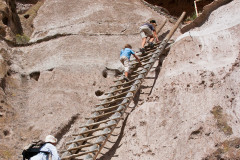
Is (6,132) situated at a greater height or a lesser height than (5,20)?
greater

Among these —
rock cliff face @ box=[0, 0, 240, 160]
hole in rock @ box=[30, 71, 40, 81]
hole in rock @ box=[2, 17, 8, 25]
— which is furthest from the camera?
hole in rock @ box=[2, 17, 8, 25]

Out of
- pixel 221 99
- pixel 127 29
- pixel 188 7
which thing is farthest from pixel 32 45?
pixel 188 7

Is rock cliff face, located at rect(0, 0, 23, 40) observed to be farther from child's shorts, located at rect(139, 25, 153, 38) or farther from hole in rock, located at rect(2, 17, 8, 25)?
child's shorts, located at rect(139, 25, 153, 38)

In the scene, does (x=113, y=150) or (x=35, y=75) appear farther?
(x=35, y=75)

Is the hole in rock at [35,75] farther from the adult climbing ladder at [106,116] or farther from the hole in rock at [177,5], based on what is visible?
the hole in rock at [177,5]

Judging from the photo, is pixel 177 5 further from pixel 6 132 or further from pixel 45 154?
pixel 45 154

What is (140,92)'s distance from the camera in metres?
7.93

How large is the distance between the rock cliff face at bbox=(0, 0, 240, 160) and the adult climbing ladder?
0.30 meters

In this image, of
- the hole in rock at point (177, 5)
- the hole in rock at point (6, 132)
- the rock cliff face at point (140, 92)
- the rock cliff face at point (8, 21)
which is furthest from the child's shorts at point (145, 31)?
the hole in rock at point (177, 5)

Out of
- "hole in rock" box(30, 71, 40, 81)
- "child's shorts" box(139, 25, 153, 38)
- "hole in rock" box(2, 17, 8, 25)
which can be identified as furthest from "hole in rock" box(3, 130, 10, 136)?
"hole in rock" box(2, 17, 8, 25)

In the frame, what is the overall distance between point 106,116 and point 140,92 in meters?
0.92

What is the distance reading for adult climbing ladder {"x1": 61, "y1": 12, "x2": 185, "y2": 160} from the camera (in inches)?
241

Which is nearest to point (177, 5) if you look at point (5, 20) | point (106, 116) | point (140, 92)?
point (5, 20)

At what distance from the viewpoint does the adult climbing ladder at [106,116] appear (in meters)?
6.12
